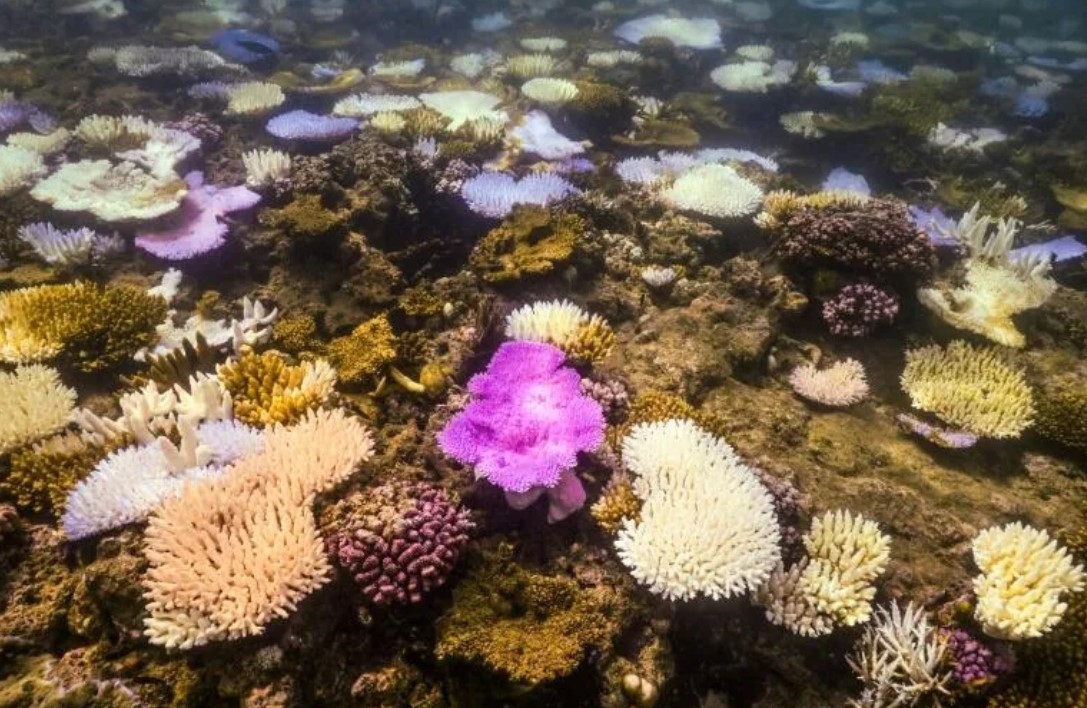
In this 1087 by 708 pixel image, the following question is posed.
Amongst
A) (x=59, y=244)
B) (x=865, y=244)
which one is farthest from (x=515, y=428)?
→ (x=59, y=244)

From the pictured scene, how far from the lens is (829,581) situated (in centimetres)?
398

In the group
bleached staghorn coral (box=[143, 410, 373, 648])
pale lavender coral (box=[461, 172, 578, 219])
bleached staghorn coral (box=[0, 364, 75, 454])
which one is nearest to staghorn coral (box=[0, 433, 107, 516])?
bleached staghorn coral (box=[0, 364, 75, 454])

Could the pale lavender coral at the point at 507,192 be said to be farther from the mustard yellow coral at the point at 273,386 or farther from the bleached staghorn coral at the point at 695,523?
the bleached staghorn coral at the point at 695,523

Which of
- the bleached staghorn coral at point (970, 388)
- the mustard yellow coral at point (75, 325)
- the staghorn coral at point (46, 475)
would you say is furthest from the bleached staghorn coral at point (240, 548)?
the bleached staghorn coral at point (970, 388)

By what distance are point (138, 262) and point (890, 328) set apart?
7.59 meters

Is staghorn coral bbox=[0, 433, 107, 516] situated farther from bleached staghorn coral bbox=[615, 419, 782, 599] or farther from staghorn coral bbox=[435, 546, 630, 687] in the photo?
bleached staghorn coral bbox=[615, 419, 782, 599]

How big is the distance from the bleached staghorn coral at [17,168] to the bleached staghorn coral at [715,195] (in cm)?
720

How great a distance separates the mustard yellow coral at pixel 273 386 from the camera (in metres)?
4.30

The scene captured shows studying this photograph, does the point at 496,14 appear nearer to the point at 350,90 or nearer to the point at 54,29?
the point at 350,90

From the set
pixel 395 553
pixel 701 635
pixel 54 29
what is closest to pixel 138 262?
pixel 395 553

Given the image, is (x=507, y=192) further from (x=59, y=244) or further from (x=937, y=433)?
(x=937, y=433)

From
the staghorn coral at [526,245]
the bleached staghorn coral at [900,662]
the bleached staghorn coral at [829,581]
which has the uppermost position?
the staghorn coral at [526,245]

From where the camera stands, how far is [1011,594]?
3.85 meters

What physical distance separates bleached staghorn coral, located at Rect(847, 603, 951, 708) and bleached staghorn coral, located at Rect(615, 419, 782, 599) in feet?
2.84
